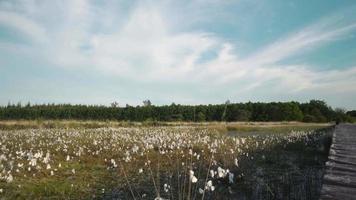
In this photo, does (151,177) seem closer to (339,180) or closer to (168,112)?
(339,180)

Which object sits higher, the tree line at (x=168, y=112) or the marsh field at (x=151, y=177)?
the tree line at (x=168, y=112)

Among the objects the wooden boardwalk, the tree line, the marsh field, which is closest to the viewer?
the wooden boardwalk

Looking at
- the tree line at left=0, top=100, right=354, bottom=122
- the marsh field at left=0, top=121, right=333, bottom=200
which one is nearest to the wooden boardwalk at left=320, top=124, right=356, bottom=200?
the marsh field at left=0, top=121, right=333, bottom=200

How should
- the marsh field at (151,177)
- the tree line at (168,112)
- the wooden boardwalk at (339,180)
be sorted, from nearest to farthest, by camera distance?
the wooden boardwalk at (339,180), the marsh field at (151,177), the tree line at (168,112)

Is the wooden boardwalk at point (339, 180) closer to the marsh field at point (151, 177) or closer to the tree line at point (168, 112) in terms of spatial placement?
the marsh field at point (151, 177)


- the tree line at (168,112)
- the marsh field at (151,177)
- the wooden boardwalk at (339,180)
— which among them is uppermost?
the tree line at (168,112)

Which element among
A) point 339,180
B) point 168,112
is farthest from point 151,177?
point 168,112

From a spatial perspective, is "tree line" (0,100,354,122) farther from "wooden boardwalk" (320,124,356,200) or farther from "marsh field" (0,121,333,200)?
"wooden boardwalk" (320,124,356,200)

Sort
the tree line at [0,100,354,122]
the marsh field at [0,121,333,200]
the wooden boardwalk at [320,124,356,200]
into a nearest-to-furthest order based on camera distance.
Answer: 1. the wooden boardwalk at [320,124,356,200]
2. the marsh field at [0,121,333,200]
3. the tree line at [0,100,354,122]

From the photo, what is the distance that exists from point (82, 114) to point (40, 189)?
102 m

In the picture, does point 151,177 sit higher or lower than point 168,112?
lower

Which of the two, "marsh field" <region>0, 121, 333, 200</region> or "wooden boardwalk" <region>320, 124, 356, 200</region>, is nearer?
"wooden boardwalk" <region>320, 124, 356, 200</region>

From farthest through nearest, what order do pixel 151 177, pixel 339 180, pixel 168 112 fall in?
pixel 168 112, pixel 151 177, pixel 339 180

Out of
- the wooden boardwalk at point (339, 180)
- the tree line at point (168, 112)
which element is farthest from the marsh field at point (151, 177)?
the tree line at point (168, 112)
